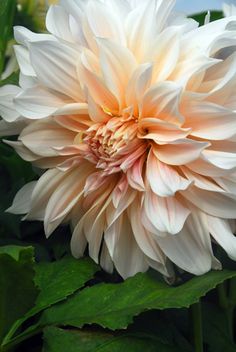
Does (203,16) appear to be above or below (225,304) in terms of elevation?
above

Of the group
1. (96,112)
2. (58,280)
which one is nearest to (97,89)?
(96,112)

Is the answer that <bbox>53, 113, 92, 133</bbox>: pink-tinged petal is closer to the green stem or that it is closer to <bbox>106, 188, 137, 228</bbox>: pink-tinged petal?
<bbox>106, 188, 137, 228</bbox>: pink-tinged petal

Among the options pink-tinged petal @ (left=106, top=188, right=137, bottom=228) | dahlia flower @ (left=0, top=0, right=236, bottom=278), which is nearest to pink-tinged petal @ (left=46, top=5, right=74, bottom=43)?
dahlia flower @ (left=0, top=0, right=236, bottom=278)

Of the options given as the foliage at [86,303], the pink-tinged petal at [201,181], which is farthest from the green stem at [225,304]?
the pink-tinged petal at [201,181]

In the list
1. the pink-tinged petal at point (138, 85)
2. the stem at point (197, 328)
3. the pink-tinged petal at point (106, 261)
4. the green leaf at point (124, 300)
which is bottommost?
the stem at point (197, 328)

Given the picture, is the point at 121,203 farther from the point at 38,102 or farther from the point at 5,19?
the point at 5,19

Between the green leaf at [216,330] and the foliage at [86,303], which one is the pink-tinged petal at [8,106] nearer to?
the foliage at [86,303]
